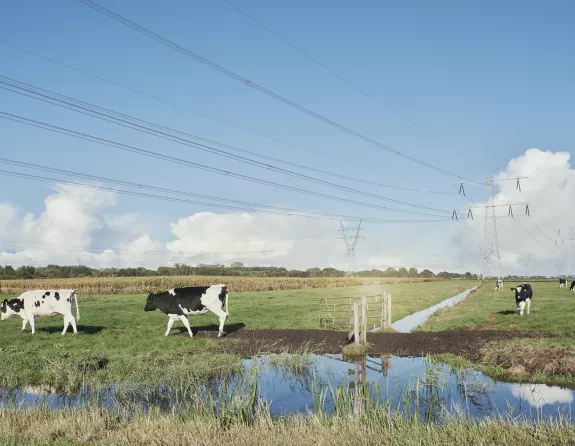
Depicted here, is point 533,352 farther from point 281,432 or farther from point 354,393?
point 281,432

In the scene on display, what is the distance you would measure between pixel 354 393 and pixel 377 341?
8.58 m

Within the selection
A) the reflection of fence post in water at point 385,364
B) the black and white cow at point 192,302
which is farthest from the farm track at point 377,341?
the black and white cow at point 192,302

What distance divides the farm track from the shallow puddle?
9.08ft

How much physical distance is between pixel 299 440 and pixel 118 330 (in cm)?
1848

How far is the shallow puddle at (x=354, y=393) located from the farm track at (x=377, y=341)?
277 cm

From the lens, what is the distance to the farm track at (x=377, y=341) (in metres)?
18.4

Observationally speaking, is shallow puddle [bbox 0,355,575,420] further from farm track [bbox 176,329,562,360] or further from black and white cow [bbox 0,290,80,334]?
black and white cow [bbox 0,290,80,334]

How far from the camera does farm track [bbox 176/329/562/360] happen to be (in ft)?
60.4

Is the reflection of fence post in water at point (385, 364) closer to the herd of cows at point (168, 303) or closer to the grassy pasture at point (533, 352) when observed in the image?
the grassy pasture at point (533, 352)

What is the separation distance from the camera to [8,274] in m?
102

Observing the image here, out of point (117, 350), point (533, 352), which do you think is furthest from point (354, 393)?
point (117, 350)

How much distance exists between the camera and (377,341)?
20266 millimetres

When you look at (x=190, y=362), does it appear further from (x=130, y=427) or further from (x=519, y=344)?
(x=519, y=344)

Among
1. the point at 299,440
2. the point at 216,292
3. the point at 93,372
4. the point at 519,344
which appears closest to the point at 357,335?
the point at 519,344
